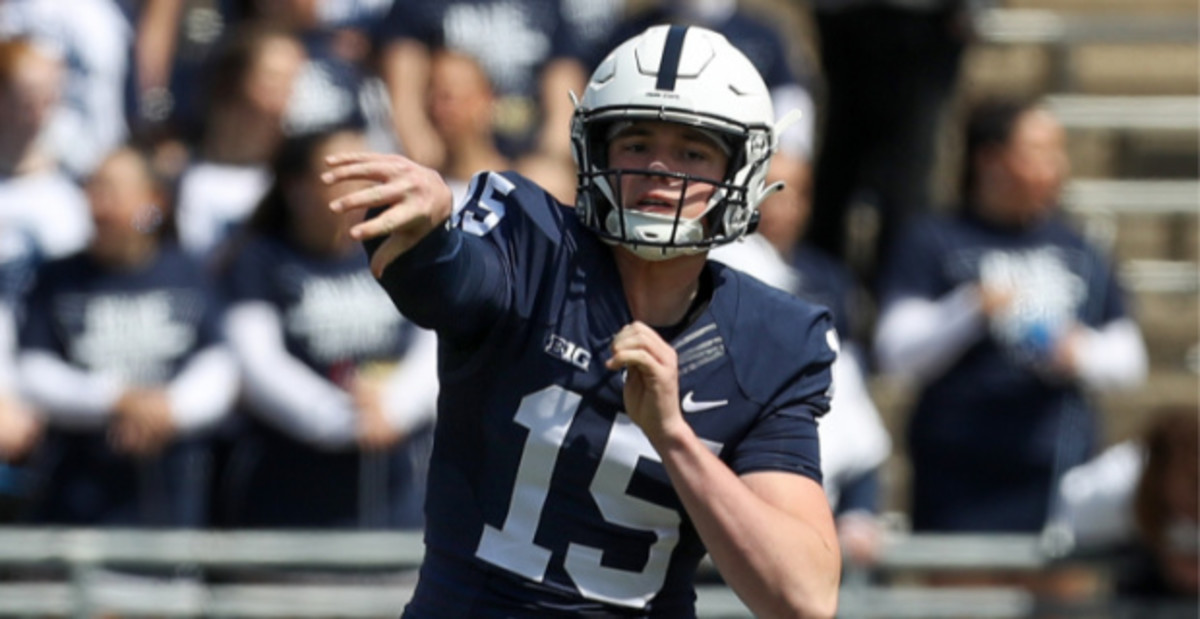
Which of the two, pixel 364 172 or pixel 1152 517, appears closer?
pixel 364 172

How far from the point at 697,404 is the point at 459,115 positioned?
3.27 m

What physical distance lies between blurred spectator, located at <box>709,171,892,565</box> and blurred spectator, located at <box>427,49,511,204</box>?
0.86 m

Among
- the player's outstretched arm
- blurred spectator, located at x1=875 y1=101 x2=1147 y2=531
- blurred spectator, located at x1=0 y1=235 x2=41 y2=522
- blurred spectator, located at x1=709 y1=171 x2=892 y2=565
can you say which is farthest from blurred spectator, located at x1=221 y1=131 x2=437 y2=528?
the player's outstretched arm

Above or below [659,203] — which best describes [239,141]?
above

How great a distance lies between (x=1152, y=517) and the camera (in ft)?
22.6

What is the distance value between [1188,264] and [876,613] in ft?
11.0

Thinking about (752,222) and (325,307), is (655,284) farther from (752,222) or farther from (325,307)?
(325,307)

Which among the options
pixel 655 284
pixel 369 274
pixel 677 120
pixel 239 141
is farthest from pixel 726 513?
pixel 239 141

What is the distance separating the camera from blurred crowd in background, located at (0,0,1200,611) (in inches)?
262

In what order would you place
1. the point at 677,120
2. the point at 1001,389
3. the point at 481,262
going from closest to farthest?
1. the point at 481,262
2. the point at 677,120
3. the point at 1001,389

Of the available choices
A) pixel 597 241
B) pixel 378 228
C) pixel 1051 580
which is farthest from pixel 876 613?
pixel 378 228

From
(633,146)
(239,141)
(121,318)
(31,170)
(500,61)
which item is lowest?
(121,318)

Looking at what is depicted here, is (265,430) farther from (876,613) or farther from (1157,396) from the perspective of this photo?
(1157,396)

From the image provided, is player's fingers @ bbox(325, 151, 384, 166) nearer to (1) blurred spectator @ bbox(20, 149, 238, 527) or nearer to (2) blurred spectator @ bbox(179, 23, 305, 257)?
(1) blurred spectator @ bbox(20, 149, 238, 527)
